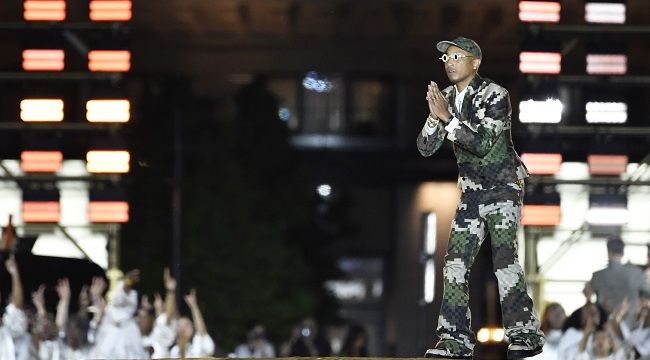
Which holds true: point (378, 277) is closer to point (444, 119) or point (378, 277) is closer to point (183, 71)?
point (183, 71)

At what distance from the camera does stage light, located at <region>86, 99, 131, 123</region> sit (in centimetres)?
1400

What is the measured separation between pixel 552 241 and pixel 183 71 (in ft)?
26.3

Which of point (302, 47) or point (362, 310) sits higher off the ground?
point (302, 47)

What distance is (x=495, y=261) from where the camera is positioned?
6.96 meters

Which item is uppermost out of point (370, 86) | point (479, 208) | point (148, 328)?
point (370, 86)

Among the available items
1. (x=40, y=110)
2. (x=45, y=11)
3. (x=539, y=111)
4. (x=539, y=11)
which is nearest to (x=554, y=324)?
(x=539, y=111)

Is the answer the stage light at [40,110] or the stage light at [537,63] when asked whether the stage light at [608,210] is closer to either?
the stage light at [537,63]

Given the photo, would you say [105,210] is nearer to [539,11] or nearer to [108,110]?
[108,110]

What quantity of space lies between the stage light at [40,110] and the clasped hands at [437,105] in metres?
7.95

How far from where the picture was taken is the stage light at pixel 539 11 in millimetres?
13852

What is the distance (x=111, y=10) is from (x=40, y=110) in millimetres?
1110

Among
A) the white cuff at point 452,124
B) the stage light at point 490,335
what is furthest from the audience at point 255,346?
the white cuff at point 452,124

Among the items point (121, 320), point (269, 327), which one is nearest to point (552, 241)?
point (269, 327)

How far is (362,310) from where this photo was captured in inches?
914
